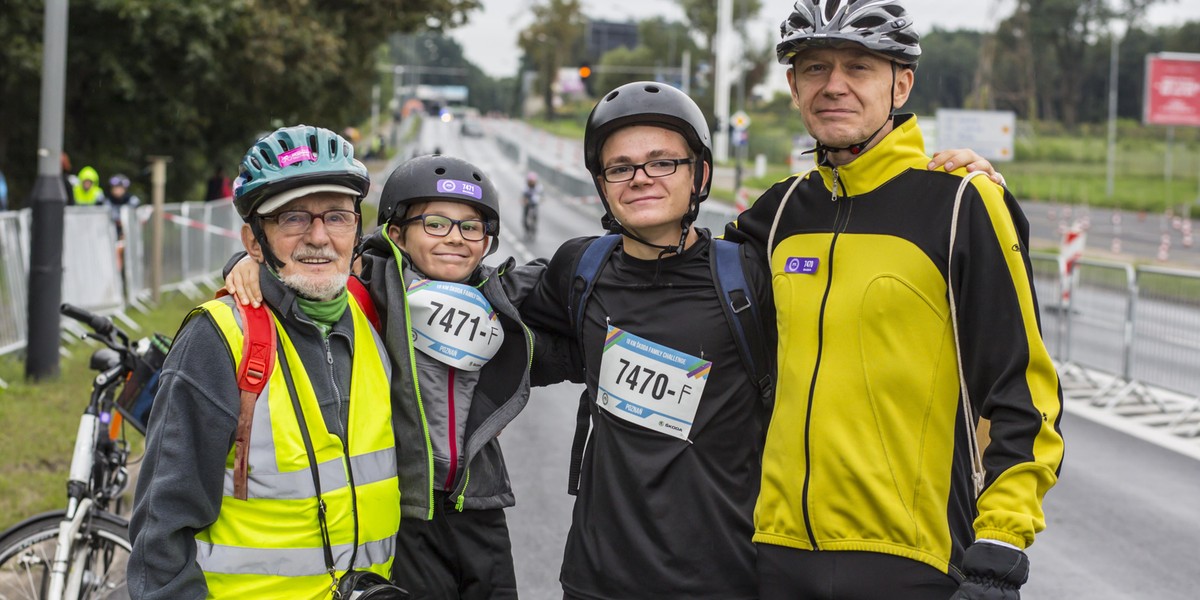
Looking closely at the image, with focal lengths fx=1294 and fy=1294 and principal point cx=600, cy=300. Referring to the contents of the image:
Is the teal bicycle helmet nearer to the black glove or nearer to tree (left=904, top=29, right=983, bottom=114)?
the black glove

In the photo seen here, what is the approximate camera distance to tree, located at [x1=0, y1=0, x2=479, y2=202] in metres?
22.1

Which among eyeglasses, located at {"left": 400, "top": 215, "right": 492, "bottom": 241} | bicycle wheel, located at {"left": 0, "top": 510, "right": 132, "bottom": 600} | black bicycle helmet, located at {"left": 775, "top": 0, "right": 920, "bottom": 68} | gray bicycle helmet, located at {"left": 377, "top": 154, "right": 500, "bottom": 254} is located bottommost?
bicycle wheel, located at {"left": 0, "top": 510, "right": 132, "bottom": 600}

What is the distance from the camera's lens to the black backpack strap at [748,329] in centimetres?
317

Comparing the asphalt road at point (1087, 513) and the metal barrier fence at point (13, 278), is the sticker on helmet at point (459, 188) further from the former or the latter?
the metal barrier fence at point (13, 278)

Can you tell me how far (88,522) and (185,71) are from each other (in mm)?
20047

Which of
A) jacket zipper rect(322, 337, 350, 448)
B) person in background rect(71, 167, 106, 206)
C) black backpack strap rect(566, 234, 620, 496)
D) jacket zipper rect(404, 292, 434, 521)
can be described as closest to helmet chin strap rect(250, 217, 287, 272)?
jacket zipper rect(322, 337, 350, 448)

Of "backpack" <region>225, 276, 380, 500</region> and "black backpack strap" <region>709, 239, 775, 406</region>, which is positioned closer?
"backpack" <region>225, 276, 380, 500</region>

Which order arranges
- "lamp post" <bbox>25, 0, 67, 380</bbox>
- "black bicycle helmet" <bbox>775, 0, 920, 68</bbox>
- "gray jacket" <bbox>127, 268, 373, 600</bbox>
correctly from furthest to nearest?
1. "lamp post" <bbox>25, 0, 67, 380</bbox>
2. "black bicycle helmet" <bbox>775, 0, 920, 68</bbox>
3. "gray jacket" <bbox>127, 268, 373, 600</bbox>

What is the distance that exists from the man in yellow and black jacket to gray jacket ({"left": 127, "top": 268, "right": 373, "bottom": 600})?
1.27 metres

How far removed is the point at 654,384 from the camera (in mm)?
3156

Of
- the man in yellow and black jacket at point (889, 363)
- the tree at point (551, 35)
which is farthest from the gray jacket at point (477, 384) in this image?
the tree at point (551, 35)

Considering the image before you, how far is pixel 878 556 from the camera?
9.69 ft

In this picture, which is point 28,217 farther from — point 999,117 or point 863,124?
point 999,117

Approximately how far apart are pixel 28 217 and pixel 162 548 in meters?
10.9
